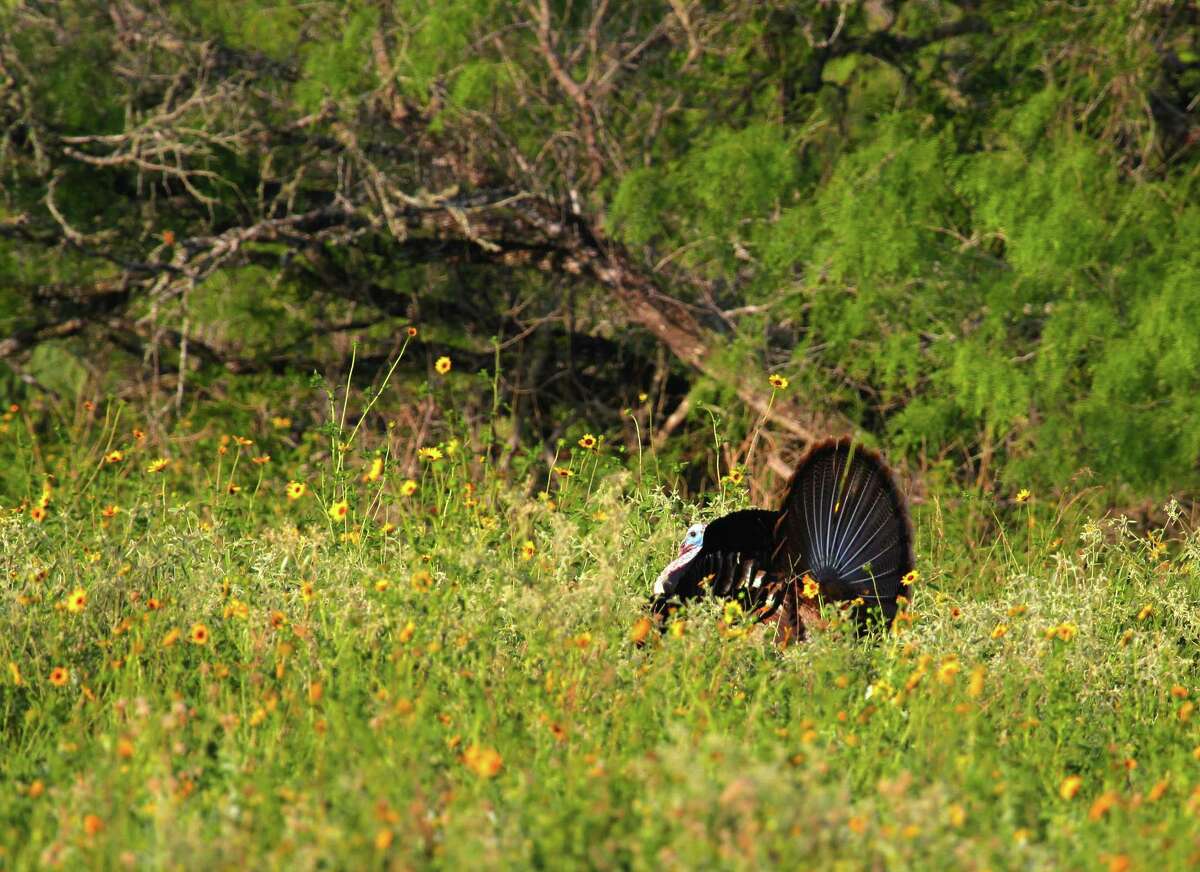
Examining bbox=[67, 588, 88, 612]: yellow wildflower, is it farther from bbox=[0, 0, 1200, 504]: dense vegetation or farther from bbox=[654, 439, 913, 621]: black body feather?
bbox=[0, 0, 1200, 504]: dense vegetation

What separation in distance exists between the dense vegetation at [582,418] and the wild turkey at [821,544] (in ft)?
0.92

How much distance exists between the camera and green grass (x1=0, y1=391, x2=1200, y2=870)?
3082 mm

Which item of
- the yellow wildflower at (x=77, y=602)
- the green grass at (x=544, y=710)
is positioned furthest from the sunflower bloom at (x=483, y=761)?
the yellow wildflower at (x=77, y=602)

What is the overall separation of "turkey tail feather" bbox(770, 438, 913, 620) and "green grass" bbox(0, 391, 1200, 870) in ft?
0.68

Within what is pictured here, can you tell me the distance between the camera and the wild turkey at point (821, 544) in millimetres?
5230

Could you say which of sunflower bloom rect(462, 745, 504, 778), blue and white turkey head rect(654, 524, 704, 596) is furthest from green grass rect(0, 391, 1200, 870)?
blue and white turkey head rect(654, 524, 704, 596)

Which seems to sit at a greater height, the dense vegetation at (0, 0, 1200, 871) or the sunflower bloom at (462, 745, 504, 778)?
the sunflower bloom at (462, 745, 504, 778)

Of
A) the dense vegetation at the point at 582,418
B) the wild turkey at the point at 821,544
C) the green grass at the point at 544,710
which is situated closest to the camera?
the green grass at the point at 544,710

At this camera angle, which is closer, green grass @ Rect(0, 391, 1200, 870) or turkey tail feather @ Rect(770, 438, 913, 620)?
green grass @ Rect(0, 391, 1200, 870)

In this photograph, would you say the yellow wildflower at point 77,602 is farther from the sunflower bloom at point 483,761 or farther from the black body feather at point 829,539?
the black body feather at point 829,539

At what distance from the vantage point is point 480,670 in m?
3.97

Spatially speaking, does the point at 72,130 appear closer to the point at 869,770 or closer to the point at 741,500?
the point at 741,500

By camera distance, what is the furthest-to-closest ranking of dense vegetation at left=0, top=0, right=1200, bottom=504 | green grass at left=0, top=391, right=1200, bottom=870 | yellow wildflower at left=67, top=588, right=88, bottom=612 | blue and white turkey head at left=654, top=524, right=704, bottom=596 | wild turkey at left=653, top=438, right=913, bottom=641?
dense vegetation at left=0, top=0, right=1200, bottom=504 < wild turkey at left=653, top=438, right=913, bottom=641 < blue and white turkey head at left=654, top=524, right=704, bottom=596 < yellow wildflower at left=67, top=588, right=88, bottom=612 < green grass at left=0, top=391, right=1200, bottom=870

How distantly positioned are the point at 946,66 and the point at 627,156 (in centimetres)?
174
